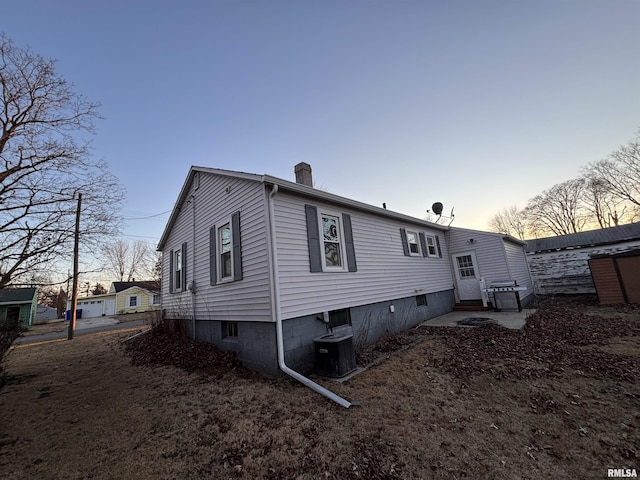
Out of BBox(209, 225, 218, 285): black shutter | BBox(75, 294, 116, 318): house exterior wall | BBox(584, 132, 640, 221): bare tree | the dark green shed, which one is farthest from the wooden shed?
BBox(75, 294, 116, 318): house exterior wall

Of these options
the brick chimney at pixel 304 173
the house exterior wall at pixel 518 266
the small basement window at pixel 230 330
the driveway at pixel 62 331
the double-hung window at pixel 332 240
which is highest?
the brick chimney at pixel 304 173

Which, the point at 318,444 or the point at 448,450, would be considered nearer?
the point at 448,450

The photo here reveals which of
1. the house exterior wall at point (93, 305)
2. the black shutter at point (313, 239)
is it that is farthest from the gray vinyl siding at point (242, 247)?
the house exterior wall at point (93, 305)

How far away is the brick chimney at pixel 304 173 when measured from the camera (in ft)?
25.8

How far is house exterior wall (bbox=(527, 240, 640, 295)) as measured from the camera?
14.5 metres

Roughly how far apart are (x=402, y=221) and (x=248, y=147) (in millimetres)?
7083

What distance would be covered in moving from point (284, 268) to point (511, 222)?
1561 inches

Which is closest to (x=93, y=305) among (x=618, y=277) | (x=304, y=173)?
(x=304, y=173)

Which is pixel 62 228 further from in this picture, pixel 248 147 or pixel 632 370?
pixel 632 370

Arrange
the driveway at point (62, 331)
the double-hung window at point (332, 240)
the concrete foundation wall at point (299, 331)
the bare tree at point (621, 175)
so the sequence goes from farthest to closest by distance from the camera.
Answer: the bare tree at point (621, 175) < the driveway at point (62, 331) < the double-hung window at point (332, 240) < the concrete foundation wall at point (299, 331)

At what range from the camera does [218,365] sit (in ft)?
20.3

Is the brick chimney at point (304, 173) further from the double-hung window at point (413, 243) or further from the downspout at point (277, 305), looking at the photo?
the double-hung window at point (413, 243)

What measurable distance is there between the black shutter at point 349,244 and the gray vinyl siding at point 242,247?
2575mm

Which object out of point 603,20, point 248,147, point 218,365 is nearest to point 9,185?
point 248,147
